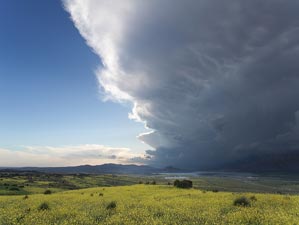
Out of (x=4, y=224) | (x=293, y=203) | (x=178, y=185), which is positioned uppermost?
(x=178, y=185)

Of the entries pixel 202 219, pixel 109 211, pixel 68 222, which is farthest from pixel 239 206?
pixel 68 222

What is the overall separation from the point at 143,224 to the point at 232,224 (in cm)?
487

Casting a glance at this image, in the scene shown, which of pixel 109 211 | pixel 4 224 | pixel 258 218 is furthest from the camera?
pixel 109 211

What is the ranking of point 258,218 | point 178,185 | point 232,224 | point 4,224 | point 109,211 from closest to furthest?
point 232,224
point 258,218
point 4,224
point 109,211
point 178,185

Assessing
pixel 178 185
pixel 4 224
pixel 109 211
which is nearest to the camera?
pixel 4 224

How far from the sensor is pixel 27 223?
19641mm

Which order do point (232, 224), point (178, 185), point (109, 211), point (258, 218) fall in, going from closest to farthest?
point (232, 224) → point (258, 218) → point (109, 211) → point (178, 185)

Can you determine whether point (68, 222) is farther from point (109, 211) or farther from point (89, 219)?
point (109, 211)

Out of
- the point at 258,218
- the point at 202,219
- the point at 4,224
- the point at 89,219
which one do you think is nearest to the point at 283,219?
the point at 258,218

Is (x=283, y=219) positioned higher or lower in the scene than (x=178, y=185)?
lower

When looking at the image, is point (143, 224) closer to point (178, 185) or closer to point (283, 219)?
point (283, 219)

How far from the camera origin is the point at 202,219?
19141 mm

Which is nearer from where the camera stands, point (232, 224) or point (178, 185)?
point (232, 224)

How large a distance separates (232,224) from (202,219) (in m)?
2.50
